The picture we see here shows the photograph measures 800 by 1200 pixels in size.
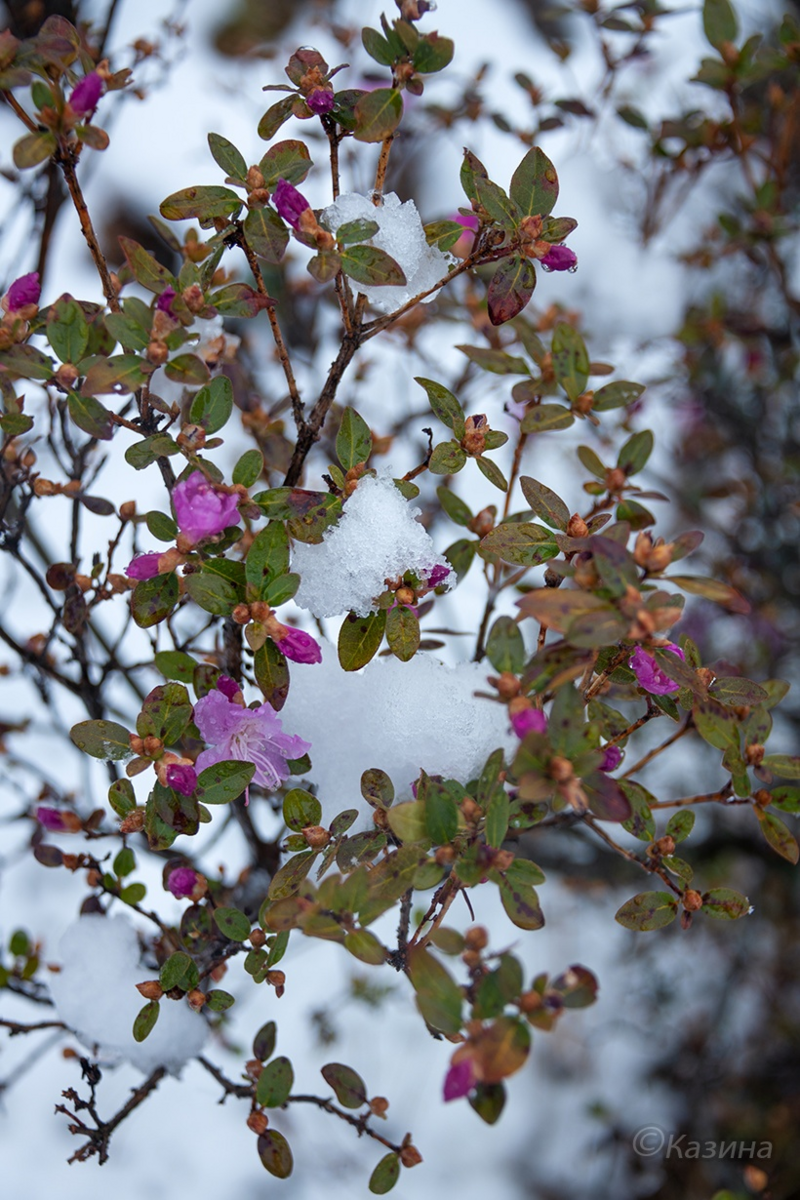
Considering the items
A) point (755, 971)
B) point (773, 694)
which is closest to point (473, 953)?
point (773, 694)

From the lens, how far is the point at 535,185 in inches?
30.1

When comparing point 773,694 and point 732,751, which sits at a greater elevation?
point 773,694

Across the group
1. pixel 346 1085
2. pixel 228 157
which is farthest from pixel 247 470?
pixel 346 1085

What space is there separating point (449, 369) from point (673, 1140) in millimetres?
1830

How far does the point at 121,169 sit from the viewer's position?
2678mm

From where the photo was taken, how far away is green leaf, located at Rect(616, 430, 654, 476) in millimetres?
864

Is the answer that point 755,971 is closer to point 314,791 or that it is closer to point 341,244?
point 314,791

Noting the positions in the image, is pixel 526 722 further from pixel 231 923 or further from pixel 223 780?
pixel 231 923

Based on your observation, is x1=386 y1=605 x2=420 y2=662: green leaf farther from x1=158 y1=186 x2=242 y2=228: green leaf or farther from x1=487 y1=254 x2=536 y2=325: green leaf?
x1=158 y1=186 x2=242 y2=228: green leaf

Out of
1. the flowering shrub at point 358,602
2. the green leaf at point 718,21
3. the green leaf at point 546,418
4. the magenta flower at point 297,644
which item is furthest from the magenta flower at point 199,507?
the green leaf at point 718,21

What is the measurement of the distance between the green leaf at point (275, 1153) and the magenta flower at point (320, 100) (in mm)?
941

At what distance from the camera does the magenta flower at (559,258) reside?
2.55ft

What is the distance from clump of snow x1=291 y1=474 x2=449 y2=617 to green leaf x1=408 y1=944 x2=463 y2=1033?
1.00 ft

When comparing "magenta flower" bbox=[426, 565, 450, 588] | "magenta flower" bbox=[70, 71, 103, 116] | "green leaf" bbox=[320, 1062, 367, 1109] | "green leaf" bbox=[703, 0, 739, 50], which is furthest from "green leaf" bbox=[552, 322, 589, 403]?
"green leaf" bbox=[703, 0, 739, 50]
